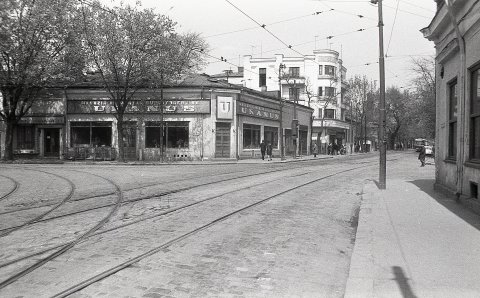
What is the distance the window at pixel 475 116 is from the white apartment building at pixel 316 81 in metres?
52.9

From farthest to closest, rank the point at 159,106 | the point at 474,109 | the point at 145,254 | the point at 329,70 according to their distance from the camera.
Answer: the point at 329,70 < the point at 159,106 < the point at 474,109 < the point at 145,254

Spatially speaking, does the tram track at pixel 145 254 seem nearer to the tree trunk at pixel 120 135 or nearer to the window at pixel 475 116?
the window at pixel 475 116

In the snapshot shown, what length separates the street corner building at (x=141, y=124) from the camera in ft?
113

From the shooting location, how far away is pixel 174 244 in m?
6.33

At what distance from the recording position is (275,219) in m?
8.55

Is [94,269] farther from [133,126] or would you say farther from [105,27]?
[133,126]

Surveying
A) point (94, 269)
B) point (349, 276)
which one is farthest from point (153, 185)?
point (349, 276)

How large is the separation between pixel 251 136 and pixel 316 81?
31450 millimetres

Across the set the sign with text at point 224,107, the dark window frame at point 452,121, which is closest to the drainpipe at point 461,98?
the dark window frame at point 452,121

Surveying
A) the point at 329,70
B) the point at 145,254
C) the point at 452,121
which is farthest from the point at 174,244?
the point at 329,70

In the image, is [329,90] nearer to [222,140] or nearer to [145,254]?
[222,140]

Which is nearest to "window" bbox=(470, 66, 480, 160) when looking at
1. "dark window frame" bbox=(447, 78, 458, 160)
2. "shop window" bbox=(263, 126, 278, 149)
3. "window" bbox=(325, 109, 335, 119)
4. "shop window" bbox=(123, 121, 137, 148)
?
"dark window frame" bbox=(447, 78, 458, 160)

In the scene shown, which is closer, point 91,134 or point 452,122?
point 452,122

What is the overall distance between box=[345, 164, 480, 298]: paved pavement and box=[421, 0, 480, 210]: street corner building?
861 mm
